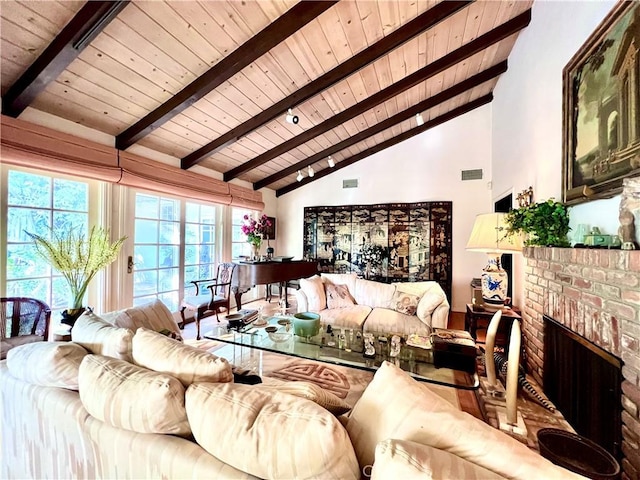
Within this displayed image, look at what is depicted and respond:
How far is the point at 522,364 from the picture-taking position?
A: 2854 millimetres

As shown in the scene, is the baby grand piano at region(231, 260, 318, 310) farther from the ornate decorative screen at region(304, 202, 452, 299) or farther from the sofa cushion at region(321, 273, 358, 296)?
the ornate decorative screen at region(304, 202, 452, 299)

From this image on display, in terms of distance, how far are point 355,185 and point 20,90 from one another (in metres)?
4.80

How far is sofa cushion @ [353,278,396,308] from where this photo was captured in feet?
12.1

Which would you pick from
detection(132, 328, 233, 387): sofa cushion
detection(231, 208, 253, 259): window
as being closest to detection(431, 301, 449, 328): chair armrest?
detection(132, 328, 233, 387): sofa cushion

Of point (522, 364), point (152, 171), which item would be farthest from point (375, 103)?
point (522, 364)

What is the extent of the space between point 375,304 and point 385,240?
2.06 metres

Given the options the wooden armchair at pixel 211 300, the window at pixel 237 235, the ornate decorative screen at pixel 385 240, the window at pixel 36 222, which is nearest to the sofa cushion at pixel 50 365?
the window at pixel 36 222

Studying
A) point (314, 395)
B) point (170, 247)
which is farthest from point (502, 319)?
point (170, 247)

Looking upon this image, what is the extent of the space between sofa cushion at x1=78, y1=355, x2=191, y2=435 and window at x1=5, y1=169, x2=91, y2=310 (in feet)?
7.52

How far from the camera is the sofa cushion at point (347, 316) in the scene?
3.19 metres

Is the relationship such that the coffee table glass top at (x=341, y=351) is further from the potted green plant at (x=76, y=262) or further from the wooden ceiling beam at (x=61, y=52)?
the wooden ceiling beam at (x=61, y=52)

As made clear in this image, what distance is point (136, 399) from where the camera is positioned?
Answer: 953 mm

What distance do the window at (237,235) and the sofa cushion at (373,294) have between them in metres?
2.63

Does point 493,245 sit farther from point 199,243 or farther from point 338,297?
point 199,243
